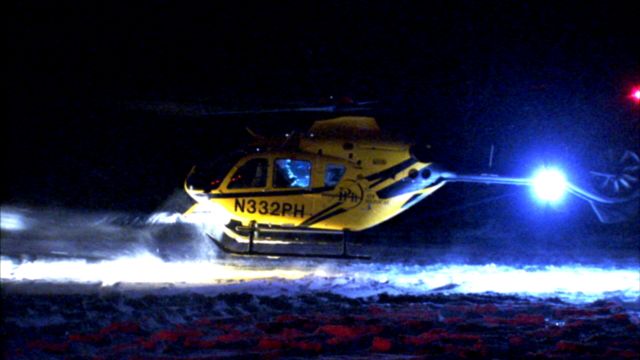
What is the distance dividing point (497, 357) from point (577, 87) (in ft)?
76.2

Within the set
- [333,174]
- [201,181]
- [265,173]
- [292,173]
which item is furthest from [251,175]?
[333,174]

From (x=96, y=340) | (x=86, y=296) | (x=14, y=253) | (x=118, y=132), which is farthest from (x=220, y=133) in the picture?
(x=96, y=340)

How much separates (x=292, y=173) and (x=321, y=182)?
565mm

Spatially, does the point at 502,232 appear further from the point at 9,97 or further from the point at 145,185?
the point at 9,97

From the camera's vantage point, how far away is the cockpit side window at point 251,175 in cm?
1417

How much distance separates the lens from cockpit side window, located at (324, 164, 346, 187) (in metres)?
14.3

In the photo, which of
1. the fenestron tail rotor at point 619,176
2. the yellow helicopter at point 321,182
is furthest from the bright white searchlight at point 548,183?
the fenestron tail rotor at point 619,176

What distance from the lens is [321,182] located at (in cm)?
1434

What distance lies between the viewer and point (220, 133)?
25781mm

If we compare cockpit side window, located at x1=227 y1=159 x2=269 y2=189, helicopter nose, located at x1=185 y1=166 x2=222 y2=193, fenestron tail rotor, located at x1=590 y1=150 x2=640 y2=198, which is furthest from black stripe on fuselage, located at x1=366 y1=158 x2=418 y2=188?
fenestron tail rotor, located at x1=590 y1=150 x2=640 y2=198

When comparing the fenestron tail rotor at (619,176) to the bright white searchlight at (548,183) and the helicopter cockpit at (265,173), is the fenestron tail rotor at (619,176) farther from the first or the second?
the helicopter cockpit at (265,173)

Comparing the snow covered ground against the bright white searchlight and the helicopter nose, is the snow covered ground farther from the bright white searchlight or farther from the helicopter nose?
the bright white searchlight

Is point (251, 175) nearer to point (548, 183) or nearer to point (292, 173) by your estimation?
point (292, 173)

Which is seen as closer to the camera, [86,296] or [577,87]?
[86,296]
